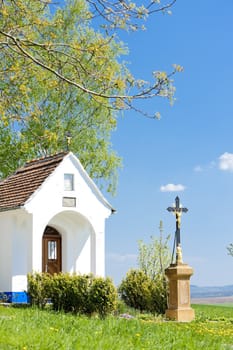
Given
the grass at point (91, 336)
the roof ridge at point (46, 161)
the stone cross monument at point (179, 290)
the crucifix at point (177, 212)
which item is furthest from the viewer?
the roof ridge at point (46, 161)

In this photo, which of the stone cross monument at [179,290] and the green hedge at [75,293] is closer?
the green hedge at [75,293]

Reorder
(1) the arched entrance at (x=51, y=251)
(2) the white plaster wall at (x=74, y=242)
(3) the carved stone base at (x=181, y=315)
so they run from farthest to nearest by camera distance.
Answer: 1. (1) the arched entrance at (x=51, y=251)
2. (2) the white plaster wall at (x=74, y=242)
3. (3) the carved stone base at (x=181, y=315)

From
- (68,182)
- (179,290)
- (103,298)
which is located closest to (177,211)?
(179,290)

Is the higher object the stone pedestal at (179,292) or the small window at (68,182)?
the small window at (68,182)

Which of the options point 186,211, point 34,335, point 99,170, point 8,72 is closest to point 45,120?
point 99,170

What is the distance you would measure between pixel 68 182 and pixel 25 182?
1841mm

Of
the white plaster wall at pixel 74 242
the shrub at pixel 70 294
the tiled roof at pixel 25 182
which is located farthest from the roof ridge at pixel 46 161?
the shrub at pixel 70 294

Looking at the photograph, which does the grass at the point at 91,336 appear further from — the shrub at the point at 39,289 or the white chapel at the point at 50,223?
the white chapel at the point at 50,223

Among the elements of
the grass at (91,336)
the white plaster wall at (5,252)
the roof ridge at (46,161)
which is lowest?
the grass at (91,336)

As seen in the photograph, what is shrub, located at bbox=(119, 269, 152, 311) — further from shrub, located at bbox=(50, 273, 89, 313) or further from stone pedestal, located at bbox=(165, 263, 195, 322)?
shrub, located at bbox=(50, 273, 89, 313)

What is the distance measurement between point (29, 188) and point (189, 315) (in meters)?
7.44

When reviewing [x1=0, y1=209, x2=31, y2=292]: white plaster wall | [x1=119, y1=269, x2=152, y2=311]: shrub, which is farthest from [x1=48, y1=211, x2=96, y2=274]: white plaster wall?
[x1=119, y1=269, x2=152, y2=311]: shrub

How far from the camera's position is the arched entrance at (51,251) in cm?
2422

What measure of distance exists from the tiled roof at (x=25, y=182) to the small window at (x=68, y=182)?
1.77ft
